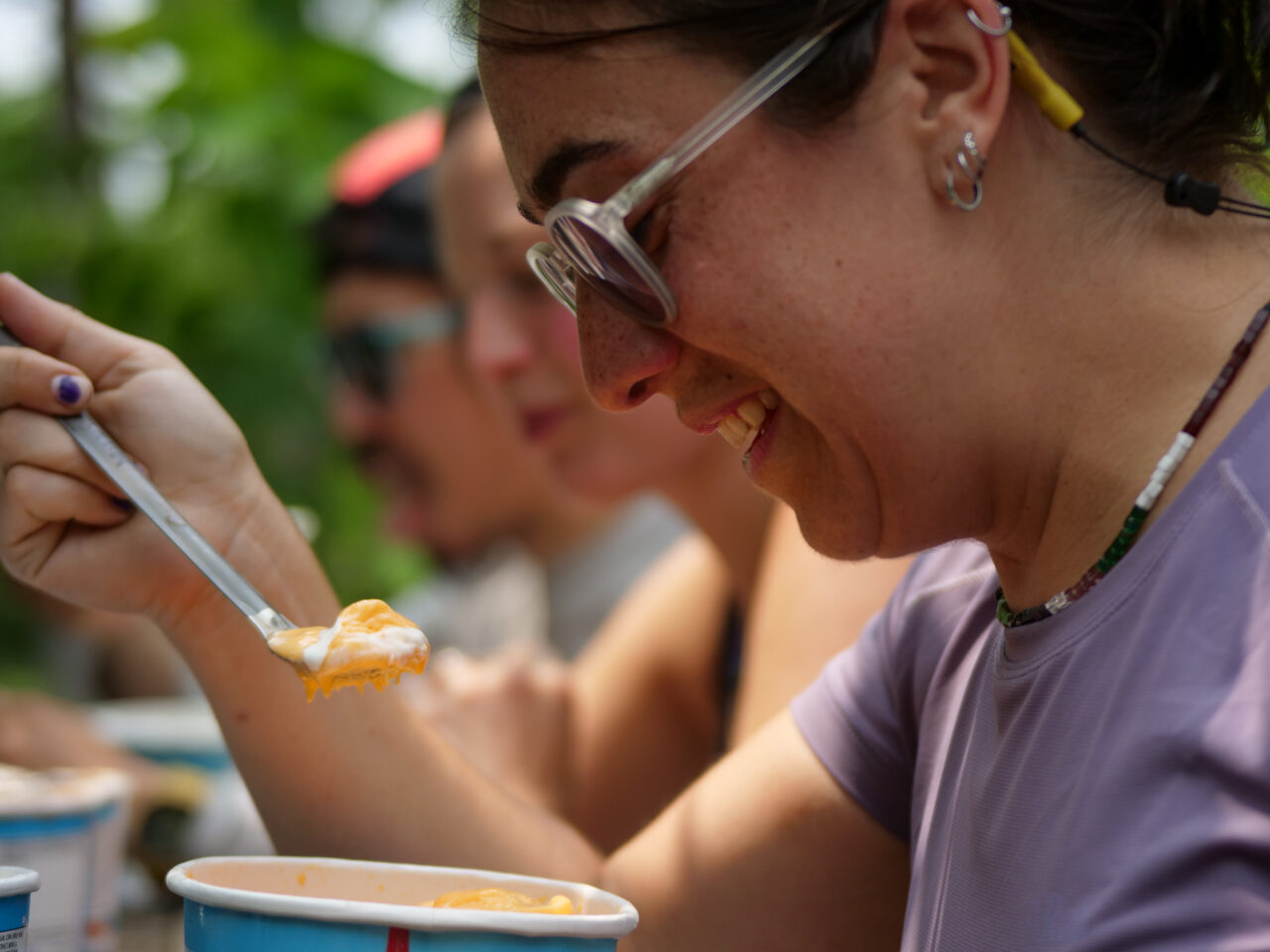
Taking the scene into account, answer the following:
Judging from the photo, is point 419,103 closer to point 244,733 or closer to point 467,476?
point 467,476

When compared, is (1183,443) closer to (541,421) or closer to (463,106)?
(541,421)

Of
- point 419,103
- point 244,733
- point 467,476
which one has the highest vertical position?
point 419,103

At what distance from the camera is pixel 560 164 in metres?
1.13

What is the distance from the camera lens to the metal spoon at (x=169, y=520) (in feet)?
4.31

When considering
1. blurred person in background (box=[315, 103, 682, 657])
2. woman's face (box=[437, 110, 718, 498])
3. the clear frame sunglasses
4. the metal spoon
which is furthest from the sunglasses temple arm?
blurred person in background (box=[315, 103, 682, 657])

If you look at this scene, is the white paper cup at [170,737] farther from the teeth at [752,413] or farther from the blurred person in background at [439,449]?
the teeth at [752,413]

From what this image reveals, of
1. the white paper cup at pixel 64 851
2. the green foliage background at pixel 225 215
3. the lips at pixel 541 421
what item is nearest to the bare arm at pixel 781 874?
the white paper cup at pixel 64 851

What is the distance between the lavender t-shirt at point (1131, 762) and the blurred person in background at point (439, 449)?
2.42m

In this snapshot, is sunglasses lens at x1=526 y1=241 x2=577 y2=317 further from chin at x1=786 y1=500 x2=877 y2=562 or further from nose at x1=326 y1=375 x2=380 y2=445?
nose at x1=326 y1=375 x2=380 y2=445

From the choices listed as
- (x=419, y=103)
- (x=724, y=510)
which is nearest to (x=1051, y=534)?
(x=724, y=510)

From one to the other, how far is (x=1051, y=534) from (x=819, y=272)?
0.31 metres

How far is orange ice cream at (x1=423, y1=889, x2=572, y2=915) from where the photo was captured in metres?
1.07

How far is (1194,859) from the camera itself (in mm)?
900

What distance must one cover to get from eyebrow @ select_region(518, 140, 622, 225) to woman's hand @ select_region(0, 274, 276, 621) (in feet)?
1.67
